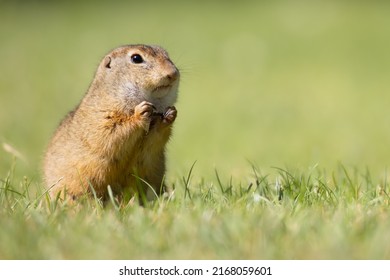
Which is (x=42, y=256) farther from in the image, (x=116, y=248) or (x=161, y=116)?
(x=161, y=116)

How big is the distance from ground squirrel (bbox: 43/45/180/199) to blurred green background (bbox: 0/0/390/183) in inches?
32.1

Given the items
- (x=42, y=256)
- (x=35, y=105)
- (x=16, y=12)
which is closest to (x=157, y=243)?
(x=42, y=256)

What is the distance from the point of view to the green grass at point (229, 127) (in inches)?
135

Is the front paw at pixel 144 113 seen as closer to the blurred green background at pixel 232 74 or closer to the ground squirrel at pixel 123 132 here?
the ground squirrel at pixel 123 132

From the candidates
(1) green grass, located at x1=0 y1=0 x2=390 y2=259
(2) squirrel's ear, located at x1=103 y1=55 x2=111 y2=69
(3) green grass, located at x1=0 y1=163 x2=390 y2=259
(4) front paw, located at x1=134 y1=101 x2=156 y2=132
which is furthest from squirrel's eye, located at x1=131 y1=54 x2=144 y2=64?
(3) green grass, located at x1=0 y1=163 x2=390 y2=259

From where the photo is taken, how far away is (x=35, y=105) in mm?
11133

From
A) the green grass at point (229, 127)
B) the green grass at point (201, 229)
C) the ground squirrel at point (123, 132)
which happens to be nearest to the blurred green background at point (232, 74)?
the green grass at point (229, 127)

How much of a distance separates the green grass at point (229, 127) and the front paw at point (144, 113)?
0.40 metres

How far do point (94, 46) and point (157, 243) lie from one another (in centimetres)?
1264

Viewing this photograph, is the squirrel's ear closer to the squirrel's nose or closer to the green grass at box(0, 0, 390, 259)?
the squirrel's nose

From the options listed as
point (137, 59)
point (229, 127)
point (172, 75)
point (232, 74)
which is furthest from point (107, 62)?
point (232, 74)

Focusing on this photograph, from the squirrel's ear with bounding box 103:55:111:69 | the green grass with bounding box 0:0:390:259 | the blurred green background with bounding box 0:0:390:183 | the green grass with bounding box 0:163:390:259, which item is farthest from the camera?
the blurred green background with bounding box 0:0:390:183

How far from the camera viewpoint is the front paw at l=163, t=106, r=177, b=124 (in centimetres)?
455

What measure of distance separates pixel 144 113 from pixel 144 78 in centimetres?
29
